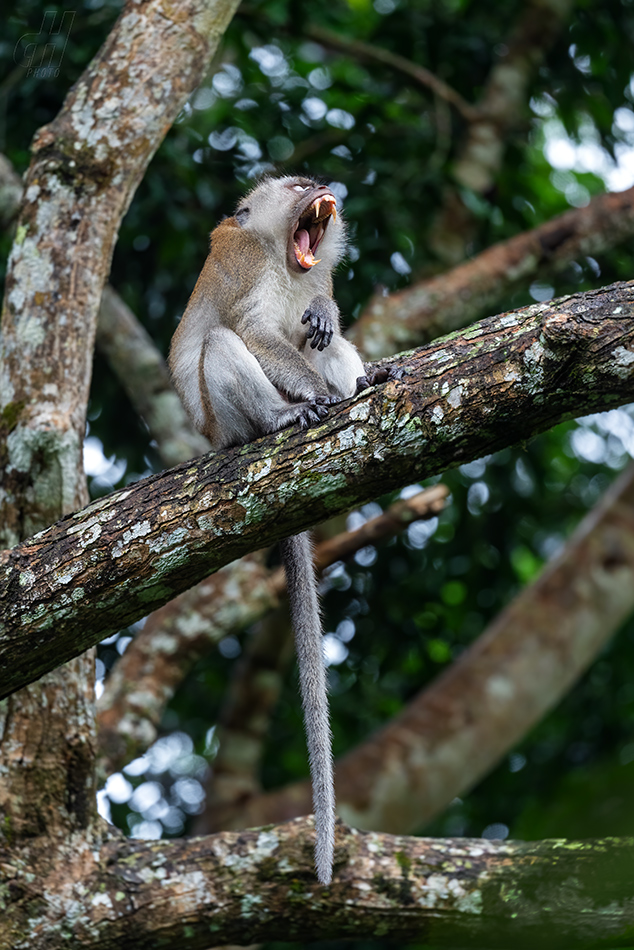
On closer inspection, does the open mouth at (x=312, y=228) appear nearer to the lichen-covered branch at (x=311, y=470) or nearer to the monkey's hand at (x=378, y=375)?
the monkey's hand at (x=378, y=375)

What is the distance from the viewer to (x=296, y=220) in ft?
15.1

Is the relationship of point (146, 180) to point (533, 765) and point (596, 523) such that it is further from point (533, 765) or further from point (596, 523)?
point (533, 765)

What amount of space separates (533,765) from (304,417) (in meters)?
5.68

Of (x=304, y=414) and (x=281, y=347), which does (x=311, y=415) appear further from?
(x=281, y=347)

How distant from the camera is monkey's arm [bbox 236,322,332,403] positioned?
403cm

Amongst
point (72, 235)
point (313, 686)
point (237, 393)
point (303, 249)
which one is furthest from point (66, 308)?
point (313, 686)

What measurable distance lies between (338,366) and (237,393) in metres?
0.67

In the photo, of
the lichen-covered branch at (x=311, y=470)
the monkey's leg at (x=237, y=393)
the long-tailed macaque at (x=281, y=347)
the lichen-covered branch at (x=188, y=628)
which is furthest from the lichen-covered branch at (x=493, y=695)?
the lichen-covered branch at (x=311, y=470)

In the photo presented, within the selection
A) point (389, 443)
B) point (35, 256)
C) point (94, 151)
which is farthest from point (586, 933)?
point (94, 151)

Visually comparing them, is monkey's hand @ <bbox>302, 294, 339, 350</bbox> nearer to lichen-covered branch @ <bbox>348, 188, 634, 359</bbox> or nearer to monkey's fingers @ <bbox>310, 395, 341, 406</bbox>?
monkey's fingers @ <bbox>310, 395, 341, 406</bbox>

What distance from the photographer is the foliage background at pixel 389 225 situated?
6.47 m

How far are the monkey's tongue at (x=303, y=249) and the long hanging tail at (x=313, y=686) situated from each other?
1324 millimetres

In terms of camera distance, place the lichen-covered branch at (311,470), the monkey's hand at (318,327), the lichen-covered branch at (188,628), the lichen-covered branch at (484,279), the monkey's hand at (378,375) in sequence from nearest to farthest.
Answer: the lichen-covered branch at (311,470) → the monkey's hand at (378,375) → the monkey's hand at (318,327) → the lichen-covered branch at (188,628) → the lichen-covered branch at (484,279)

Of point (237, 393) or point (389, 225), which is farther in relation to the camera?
point (389, 225)
